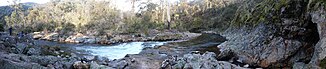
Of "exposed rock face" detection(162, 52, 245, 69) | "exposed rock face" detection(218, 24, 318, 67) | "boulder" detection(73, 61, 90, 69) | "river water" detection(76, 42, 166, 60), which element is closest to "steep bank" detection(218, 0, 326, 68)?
"exposed rock face" detection(218, 24, 318, 67)

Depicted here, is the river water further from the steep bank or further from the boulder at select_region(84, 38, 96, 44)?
the steep bank

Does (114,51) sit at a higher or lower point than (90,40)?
lower

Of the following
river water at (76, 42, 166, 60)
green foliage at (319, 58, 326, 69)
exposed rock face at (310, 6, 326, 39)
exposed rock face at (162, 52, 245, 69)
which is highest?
exposed rock face at (310, 6, 326, 39)

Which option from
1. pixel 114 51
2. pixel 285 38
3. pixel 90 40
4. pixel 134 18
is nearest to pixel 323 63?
pixel 285 38

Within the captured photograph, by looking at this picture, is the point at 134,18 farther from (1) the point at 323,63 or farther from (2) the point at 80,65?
(1) the point at 323,63

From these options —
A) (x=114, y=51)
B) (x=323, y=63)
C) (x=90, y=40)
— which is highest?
(x=323, y=63)

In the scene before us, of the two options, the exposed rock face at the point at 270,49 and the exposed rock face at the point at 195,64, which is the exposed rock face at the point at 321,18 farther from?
the exposed rock face at the point at 195,64

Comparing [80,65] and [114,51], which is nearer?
[80,65]

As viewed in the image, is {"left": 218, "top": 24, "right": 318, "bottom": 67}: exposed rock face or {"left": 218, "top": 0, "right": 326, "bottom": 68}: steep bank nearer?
{"left": 218, "top": 0, "right": 326, "bottom": 68}: steep bank

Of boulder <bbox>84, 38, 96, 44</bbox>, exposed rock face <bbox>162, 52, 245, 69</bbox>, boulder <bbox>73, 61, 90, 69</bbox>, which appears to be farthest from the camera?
boulder <bbox>84, 38, 96, 44</bbox>

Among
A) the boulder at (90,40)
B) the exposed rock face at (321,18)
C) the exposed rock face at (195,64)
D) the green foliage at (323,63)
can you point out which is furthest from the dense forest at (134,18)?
the green foliage at (323,63)

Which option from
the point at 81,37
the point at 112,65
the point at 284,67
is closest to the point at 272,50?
the point at 284,67

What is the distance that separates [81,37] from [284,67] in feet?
79.6

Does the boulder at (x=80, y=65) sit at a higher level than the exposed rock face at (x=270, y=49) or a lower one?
lower
